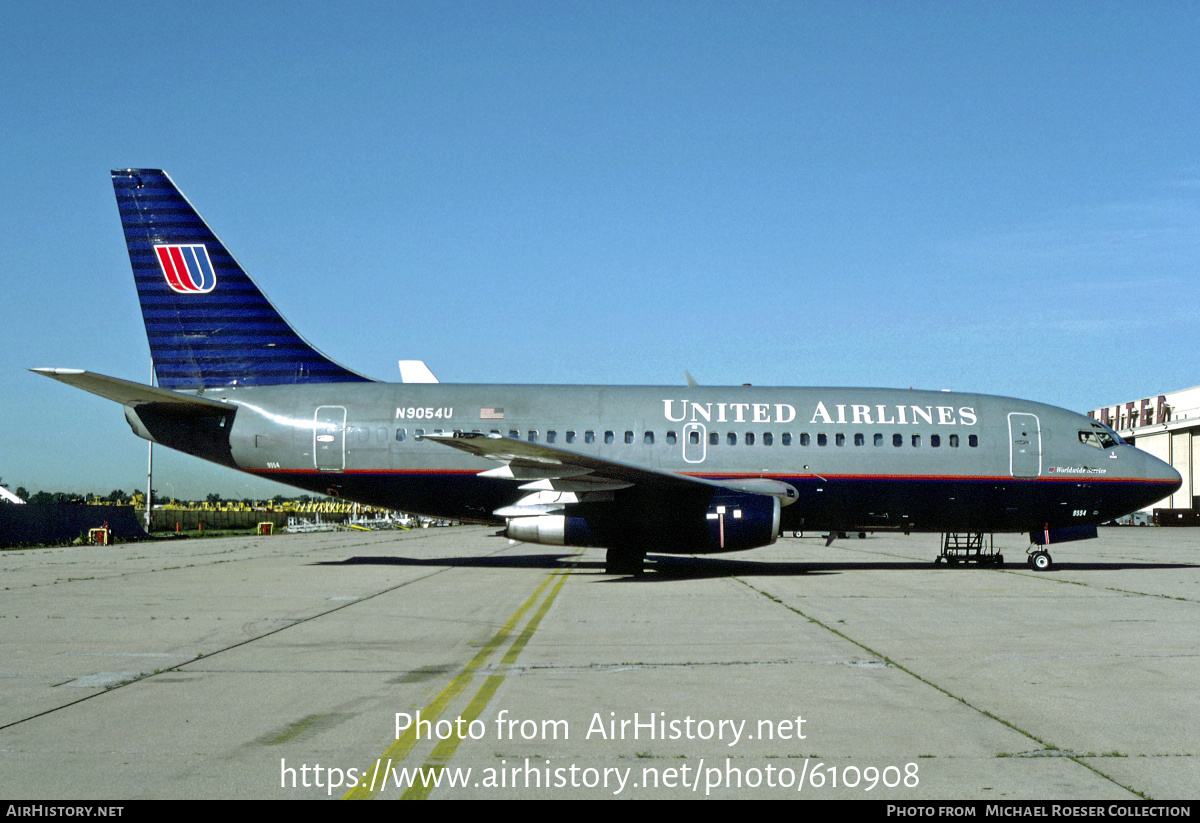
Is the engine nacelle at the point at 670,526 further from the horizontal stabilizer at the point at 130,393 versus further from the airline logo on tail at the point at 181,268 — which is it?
the airline logo on tail at the point at 181,268

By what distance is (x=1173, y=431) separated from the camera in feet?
256

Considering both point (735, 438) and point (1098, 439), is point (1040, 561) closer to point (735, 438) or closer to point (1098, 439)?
point (1098, 439)

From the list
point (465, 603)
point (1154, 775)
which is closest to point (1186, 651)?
point (1154, 775)

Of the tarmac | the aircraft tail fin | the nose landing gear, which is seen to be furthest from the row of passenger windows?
the tarmac

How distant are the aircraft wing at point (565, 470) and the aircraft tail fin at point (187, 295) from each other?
259 inches

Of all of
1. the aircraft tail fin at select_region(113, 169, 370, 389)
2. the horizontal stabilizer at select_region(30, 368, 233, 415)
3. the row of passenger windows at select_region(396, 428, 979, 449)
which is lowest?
the row of passenger windows at select_region(396, 428, 979, 449)

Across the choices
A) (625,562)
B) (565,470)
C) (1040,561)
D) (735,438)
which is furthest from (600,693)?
(1040,561)

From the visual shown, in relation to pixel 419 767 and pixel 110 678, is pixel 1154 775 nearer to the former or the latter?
pixel 419 767

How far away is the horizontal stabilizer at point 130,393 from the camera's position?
19453 mm

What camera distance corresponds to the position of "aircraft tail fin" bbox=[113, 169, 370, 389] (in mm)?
23594

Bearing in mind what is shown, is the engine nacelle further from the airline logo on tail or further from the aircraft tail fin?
the airline logo on tail

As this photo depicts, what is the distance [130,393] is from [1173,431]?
79058 millimetres

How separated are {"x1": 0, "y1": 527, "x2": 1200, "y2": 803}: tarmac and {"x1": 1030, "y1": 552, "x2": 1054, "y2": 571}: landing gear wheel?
622cm

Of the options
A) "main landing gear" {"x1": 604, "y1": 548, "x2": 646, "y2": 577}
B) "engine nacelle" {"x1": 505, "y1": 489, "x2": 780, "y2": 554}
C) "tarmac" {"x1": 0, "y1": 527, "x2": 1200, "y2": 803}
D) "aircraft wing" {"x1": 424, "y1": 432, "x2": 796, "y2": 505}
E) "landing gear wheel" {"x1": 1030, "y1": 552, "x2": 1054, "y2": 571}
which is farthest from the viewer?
"landing gear wheel" {"x1": 1030, "y1": 552, "x2": 1054, "y2": 571}
